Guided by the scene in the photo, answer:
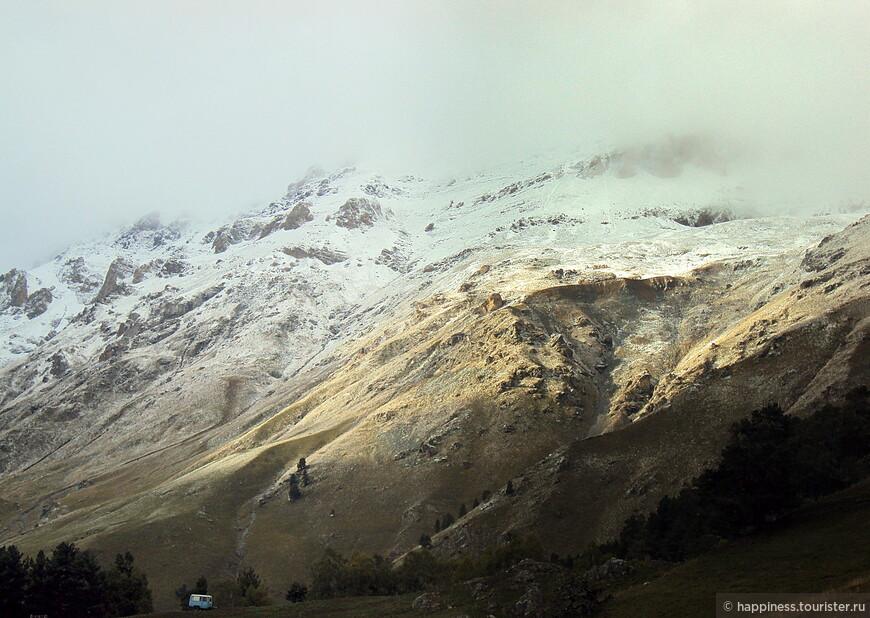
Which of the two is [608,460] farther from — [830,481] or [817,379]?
[830,481]

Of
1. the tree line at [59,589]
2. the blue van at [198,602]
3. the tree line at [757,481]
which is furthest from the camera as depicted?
the blue van at [198,602]

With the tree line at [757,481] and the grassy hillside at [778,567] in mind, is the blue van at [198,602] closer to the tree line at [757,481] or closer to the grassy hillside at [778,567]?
the grassy hillside at [778,567]

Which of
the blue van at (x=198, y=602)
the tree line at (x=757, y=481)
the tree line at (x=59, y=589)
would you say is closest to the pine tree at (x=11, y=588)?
the tree line at (x=59, y=589)

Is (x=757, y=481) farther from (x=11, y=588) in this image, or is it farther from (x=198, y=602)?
(x=11, y=588)

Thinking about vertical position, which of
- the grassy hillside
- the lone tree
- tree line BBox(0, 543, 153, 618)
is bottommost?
the lone tree

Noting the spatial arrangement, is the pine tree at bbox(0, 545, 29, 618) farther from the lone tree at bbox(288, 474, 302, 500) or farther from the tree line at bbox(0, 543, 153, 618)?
the lone tree at bbox(288, 474, 302, 500)

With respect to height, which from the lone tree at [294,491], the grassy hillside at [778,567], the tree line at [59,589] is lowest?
the lone tree at [294,491]

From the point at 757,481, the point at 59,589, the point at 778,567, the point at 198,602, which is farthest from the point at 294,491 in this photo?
the point at 778,567

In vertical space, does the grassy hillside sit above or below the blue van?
above

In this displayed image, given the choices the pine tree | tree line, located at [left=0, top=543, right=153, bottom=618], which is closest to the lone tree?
tree line, located at [left=0, top=543, right=153, bottom=618]

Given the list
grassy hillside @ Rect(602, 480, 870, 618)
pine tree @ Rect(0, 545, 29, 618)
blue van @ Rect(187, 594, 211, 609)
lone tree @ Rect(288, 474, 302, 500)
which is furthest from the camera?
lone tree @ Rect(288, 474, 302, 500)

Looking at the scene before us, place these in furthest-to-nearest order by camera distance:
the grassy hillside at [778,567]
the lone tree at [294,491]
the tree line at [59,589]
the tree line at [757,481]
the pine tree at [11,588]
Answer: the lone tree at [294,491], the tree line at [59,589], the pine tree at [11,588], the tree line at [757,481], the grassy hillside at [778,567]

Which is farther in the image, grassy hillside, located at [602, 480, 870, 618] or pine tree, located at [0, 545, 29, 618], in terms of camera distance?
pine tree, located at [0, 545, 29, 618]

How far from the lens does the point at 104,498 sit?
19838 cm
